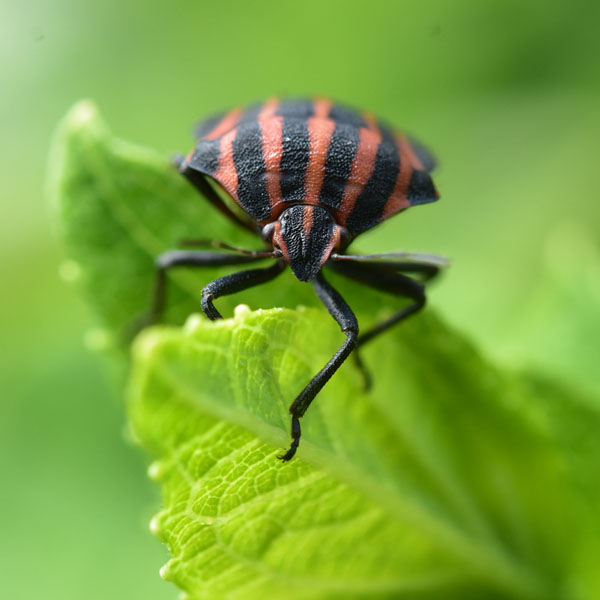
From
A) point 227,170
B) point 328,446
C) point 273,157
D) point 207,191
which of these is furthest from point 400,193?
point 328,446

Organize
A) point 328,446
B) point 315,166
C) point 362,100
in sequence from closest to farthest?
1. point 328,446
2. point 315,166
3. point 362,100

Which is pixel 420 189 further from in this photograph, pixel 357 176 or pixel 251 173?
pixel 251 173

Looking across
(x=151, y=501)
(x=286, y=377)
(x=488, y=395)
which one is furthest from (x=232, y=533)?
(x=151, y=501)

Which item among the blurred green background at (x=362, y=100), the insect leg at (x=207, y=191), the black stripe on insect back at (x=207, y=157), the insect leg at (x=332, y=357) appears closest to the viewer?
the insect leg at (x=332, y=357)

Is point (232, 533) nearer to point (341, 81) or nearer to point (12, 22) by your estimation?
point (341, 81)

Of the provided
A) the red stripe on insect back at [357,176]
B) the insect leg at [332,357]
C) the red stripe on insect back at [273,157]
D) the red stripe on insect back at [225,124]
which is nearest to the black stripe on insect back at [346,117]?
the red stripe on insect back at [357,176]

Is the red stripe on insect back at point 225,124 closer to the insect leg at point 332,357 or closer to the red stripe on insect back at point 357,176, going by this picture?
the red stripe on insect back at point 357,176
